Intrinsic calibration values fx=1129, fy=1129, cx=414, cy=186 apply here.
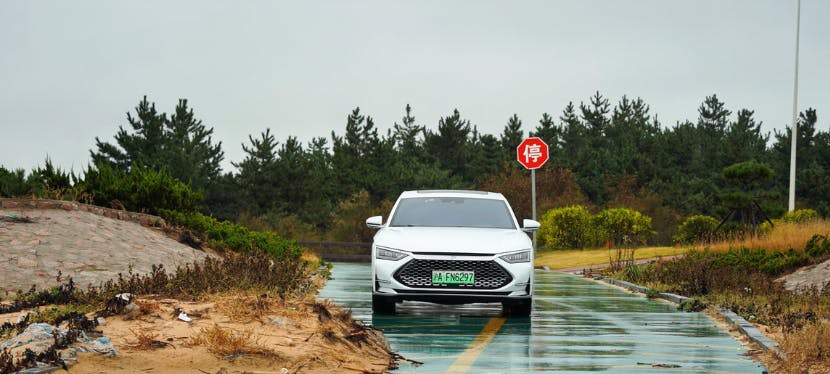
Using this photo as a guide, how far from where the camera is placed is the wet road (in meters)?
10.7

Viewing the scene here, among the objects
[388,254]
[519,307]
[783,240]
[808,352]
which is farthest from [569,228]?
[808,352]

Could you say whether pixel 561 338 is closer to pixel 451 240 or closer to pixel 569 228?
pixel 451 240

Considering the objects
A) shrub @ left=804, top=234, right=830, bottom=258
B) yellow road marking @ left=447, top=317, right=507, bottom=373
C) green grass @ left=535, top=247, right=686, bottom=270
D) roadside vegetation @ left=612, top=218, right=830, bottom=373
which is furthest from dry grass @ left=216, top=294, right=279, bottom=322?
green grass @ left=535, top=247, right=686, bottom=270

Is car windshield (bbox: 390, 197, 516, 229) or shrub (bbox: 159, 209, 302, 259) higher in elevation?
car windshield (bbox: 390, 197, 516, 229)

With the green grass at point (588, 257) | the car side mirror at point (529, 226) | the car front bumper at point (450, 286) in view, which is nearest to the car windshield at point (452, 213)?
the car side mirror at point (529, 226)

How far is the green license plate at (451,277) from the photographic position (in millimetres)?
14453

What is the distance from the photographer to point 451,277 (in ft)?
47.4

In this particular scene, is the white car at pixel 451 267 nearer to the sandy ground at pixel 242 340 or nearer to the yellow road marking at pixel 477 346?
the yellow road marking at pixel 477 346

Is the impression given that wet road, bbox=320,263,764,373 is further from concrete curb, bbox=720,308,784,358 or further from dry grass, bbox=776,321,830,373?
dry grass, bbox=776,321,830,373

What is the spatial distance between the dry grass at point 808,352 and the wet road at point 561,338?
0.34 m

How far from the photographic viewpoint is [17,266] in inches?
717

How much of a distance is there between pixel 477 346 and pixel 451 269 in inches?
97.6

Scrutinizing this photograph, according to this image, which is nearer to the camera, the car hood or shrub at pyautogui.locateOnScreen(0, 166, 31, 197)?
the car hood

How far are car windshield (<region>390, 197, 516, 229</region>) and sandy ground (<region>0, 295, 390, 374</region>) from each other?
381 centimetres
